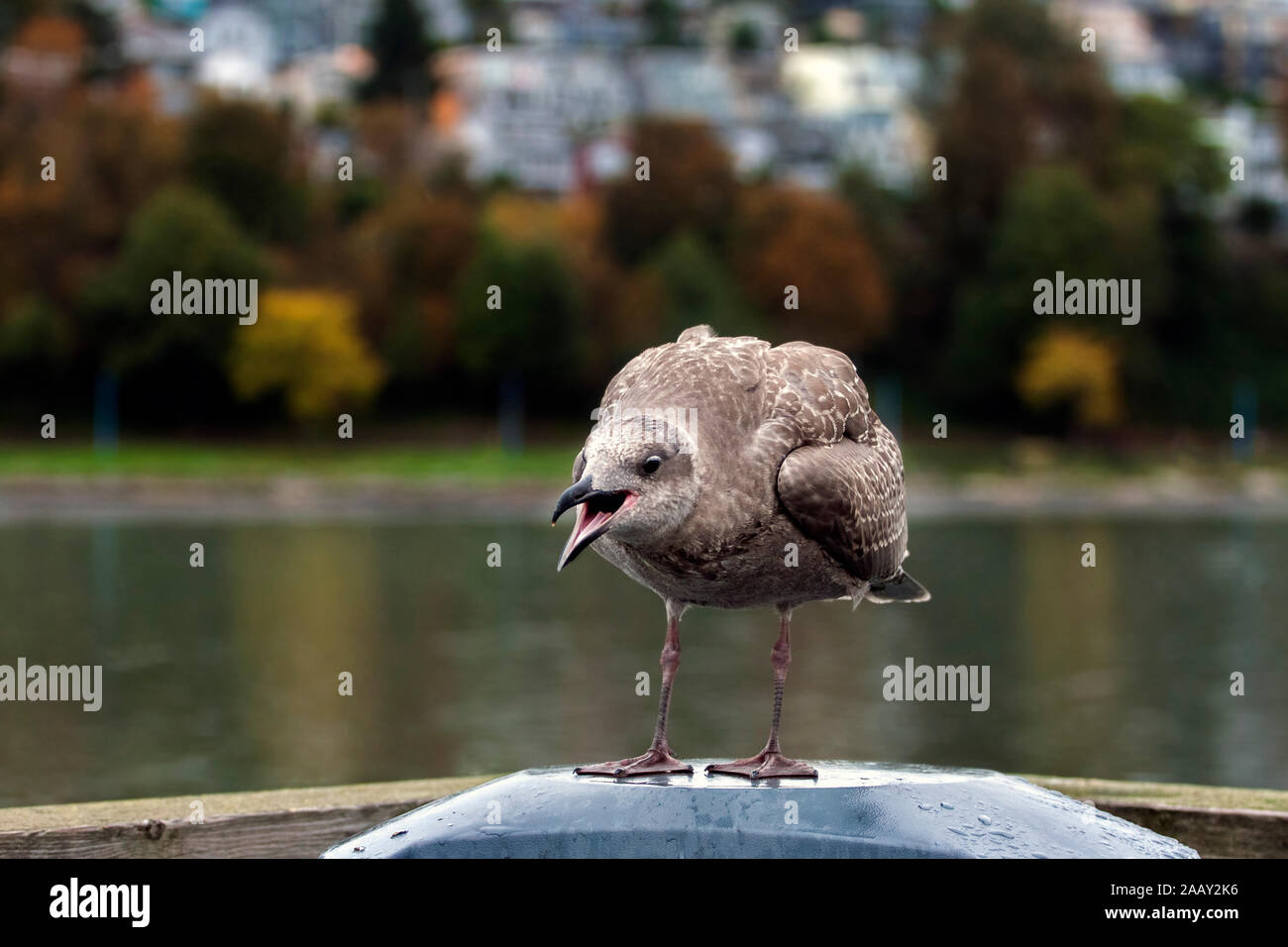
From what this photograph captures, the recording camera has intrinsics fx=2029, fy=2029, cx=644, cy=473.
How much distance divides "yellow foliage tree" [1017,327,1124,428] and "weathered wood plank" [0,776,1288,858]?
93.6 m

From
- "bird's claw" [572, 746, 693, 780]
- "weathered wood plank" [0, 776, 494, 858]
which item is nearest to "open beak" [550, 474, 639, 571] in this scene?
"bird's claw" [572, 746, 693, 780]

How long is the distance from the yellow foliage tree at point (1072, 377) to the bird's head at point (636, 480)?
95.6 m

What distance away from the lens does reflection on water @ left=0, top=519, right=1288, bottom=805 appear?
74.9 ft

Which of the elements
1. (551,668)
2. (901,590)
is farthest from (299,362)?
(901,590)

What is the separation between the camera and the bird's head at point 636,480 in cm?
637

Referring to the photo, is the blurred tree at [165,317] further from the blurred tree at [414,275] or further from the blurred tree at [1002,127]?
the blurred tree at [1002,127]

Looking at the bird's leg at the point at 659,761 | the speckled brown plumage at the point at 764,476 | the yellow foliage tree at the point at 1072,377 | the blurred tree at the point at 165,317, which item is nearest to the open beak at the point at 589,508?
the speckled brown plumage at the point at 764,476

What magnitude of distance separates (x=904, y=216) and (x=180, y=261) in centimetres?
4826

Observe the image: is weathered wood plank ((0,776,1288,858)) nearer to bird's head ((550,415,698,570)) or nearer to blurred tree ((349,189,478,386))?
bird's head ((550,415,698,570))

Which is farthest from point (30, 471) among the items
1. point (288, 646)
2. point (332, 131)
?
point (332, 131)

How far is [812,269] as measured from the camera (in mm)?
100500

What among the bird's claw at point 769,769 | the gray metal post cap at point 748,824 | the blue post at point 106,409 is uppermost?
the blue post at point 106,409

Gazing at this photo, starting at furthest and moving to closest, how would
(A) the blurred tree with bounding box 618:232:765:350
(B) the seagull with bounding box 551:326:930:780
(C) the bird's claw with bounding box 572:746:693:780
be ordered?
1. (A) the blurred tree with bounding box 618:232:765:350
2. (C) the bird's claw with bounding box 572:746:693:780
3. (B) the seagull with bounding box 551:326:930:780
